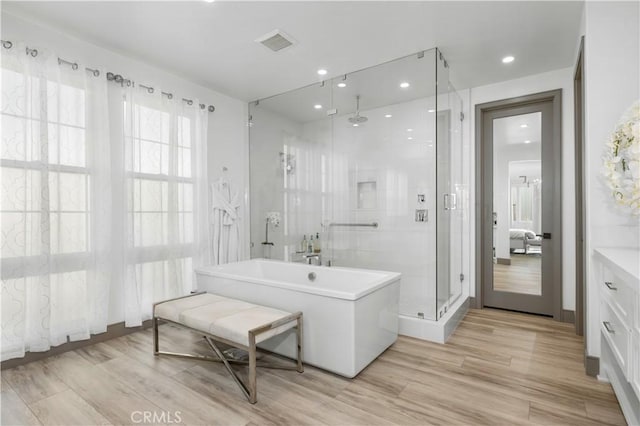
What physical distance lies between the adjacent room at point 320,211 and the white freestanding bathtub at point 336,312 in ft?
0.07

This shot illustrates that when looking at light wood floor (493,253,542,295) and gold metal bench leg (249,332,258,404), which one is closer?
gold metal bench leg (249,332,258,404)

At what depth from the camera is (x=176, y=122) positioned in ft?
11.5

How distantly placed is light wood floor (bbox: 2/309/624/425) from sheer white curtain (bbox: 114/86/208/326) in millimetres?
722

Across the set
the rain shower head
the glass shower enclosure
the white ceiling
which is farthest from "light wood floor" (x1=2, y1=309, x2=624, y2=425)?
the white ceiling

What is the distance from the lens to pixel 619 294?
1.72 m

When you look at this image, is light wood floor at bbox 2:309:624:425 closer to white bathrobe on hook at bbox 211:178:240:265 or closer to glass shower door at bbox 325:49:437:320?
glass shower door at bbox 325:49:437:320

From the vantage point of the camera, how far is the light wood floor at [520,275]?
3.70 m

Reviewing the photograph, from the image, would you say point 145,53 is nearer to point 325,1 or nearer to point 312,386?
point 325,1

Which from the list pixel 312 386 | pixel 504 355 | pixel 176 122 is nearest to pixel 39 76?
pixel 176 122

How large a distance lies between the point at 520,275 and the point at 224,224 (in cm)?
360

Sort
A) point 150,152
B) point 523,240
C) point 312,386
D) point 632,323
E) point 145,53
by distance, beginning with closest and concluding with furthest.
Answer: point 632,323 → point 312,386 → point 145,53 → point 150,152 → point 523,240

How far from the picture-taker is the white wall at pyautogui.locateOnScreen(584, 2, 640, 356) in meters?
2.13

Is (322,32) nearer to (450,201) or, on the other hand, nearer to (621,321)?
(450,201)

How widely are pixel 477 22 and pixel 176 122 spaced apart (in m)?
3.00
